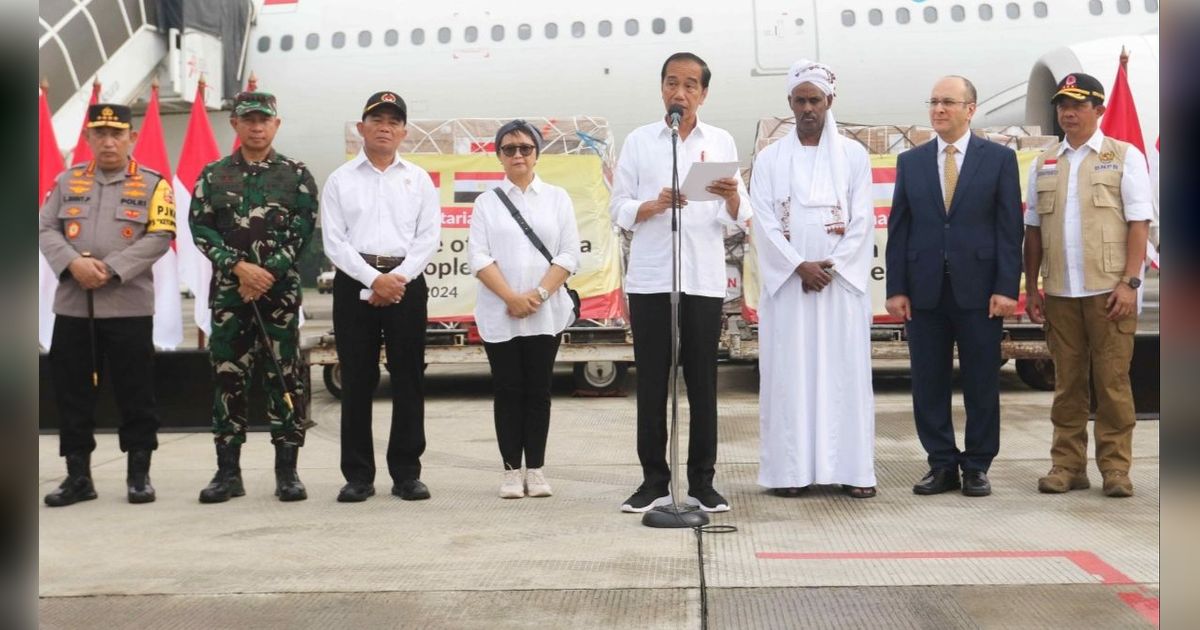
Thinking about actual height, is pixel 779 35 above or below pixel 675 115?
above

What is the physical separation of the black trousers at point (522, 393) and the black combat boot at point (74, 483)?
1.83 meters

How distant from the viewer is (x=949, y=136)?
5.29m

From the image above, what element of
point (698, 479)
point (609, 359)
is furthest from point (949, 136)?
point (609, 359)

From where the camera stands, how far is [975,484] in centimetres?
522

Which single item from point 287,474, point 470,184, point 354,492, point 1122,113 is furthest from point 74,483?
point 1122,113

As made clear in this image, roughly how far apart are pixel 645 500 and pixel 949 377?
1.53 meters

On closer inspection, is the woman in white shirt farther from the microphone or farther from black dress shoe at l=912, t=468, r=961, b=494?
black dress shoe at l=912, t=468, r=961, b=494

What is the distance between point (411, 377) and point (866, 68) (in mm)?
8962

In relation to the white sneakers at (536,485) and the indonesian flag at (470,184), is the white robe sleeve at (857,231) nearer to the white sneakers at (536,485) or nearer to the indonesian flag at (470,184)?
the white sneakers at (536,485)

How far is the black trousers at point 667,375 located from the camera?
4.88m

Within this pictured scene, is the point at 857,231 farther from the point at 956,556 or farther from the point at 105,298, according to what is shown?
the point at 105,298

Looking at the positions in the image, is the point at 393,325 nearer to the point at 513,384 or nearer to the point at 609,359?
the point at 513,384

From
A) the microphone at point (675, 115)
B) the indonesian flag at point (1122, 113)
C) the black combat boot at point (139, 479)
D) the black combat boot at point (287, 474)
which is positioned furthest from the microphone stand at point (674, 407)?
the indonesian flag at point (1122, 113)

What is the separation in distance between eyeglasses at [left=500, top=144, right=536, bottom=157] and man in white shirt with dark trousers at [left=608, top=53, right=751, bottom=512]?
0.51 meters
